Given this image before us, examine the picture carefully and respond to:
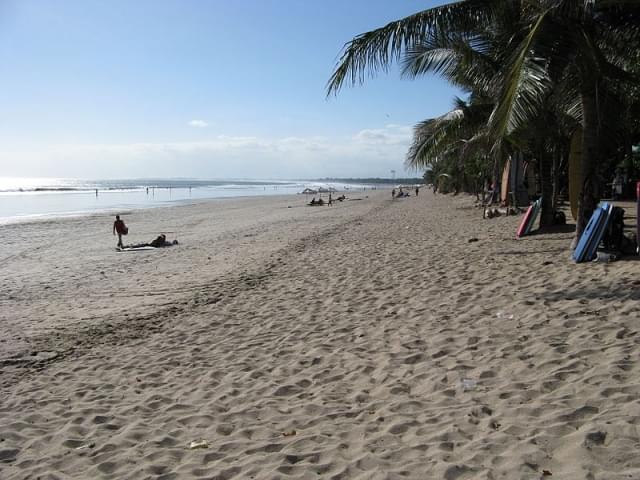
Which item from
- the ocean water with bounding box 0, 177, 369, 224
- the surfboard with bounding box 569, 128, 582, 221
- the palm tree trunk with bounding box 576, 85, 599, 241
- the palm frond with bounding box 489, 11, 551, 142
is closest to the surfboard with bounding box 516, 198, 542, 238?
the surfboard with bounding box 569, 128, 582, 221

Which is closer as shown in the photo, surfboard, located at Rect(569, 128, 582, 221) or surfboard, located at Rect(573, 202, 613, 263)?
surfboard, located at Rect(573, 202, 613, 263)

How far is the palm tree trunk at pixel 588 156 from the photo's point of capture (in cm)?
817

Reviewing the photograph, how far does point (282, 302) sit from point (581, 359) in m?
4.37

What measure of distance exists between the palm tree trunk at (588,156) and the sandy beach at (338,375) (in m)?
0.86

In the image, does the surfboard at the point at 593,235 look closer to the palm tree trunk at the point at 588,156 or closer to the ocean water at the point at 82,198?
the palm tree trunk at the point at 588,156

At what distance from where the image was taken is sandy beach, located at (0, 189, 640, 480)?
3.16 metres

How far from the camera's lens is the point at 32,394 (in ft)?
15.2

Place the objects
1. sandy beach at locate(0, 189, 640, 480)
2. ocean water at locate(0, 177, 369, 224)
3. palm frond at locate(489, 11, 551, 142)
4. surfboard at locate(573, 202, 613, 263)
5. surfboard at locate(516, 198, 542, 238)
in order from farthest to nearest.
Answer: ocean water at locate(0, 177, 369, 224)
surfboard at locate(516, 198, 542, 238)
surfboard at locate(573, 202, 613, 263)
palm frond at locate(489, 11, 551, 142)
sandy beach at locate(0, 189, 640, 480)

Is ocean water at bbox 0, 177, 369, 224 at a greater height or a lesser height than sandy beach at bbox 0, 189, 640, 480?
greater

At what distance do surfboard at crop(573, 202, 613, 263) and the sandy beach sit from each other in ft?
0.99

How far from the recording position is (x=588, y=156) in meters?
8.41

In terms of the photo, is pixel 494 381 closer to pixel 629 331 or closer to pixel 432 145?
Answer: pixel 629 331

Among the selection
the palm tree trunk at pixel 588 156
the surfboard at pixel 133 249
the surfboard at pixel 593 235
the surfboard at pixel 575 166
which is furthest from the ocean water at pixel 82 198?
the surfboard at pixel 593 235

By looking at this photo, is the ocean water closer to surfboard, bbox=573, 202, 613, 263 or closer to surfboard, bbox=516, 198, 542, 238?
surfboard, bbox=516, 198, 542, 238
